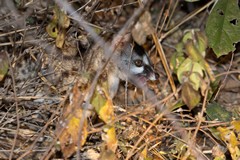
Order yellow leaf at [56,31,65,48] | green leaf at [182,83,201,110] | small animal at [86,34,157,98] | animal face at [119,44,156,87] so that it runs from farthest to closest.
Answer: animal face at [119,44,156,87]
small animal at [86,34,157,98]
yellow leaf at [56,31,65,48]
green leaf at [182,83,201,110]

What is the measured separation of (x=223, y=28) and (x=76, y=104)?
45.6 inches

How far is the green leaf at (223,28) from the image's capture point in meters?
2.83

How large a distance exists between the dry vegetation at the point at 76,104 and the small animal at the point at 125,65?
0.07 metres

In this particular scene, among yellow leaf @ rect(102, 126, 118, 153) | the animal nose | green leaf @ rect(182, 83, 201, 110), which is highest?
green leaf @ rect(182, 83, 201, 110)

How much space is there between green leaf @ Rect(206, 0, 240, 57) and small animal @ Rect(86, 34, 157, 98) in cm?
36

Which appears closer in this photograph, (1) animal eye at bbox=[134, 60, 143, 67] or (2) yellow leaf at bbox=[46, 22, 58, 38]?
(2) yellow leaf at bbox=[46, 22, 58, 38]

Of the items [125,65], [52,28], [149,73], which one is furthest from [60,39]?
[149,73]

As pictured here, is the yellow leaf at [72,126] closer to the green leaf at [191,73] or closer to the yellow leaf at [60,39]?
the green leaf at [191,73]

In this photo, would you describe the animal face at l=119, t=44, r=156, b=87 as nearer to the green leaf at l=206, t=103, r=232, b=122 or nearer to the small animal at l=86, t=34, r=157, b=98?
the small animal at l=86, t=34, r=157, b=98

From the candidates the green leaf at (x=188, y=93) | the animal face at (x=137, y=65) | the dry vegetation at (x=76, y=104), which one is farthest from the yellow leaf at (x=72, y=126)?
the animal face at (x=137, y=65)

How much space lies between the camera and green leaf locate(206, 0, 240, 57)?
9.28 feet

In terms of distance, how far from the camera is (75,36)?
272 cm

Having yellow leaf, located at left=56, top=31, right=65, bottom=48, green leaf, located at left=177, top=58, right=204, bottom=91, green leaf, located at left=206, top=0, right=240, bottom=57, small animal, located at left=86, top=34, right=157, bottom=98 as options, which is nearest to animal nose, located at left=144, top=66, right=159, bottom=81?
small animal, located at left=86, top=34, right=157, bottom=98

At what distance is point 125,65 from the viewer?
2812mm
